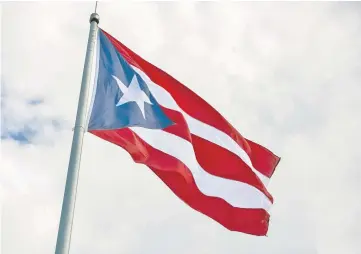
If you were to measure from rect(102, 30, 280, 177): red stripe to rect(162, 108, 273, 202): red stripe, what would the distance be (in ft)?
1.41

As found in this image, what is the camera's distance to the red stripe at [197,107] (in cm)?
1338

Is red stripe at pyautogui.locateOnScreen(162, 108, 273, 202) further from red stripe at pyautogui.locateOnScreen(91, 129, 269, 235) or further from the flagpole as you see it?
the flagpole

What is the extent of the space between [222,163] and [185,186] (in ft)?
5.45

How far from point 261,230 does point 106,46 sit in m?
5.62

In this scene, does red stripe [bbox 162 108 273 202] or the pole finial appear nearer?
the pole finial

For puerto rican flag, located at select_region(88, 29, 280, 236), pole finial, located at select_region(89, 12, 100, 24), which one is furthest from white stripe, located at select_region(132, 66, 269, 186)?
pole finial, located at select_region(89, 12, 100, 24)

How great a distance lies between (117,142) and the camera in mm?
11594

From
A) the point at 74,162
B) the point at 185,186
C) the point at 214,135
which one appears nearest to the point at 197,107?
the point at 214,135

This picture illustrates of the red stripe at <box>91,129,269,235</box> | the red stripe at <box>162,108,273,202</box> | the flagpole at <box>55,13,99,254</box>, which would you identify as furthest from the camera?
the red stripe at <box>162,108,273,202</box>

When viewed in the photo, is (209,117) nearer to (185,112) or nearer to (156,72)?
(185,112)

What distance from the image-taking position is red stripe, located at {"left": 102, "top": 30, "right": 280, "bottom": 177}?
43.9 ft

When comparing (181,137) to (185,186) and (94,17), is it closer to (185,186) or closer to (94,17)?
(185,186)

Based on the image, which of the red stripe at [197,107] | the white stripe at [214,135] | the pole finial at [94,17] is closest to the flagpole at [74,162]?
the pole finial at [94,17]

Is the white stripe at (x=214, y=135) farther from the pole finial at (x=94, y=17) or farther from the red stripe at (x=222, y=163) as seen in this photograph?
the pole finial at (x=94, y=17)
